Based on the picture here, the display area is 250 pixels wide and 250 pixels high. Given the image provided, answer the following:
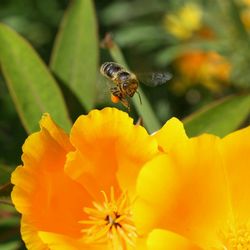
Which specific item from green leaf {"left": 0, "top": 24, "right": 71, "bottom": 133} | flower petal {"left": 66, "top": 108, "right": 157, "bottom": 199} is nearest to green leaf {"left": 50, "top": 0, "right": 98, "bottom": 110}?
green leaf {"left": 0, "top": 24, "right": 71, "bottom": 133}

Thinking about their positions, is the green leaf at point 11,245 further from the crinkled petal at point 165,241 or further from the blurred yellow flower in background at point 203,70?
the blurred yellow flower in background at point 203,70

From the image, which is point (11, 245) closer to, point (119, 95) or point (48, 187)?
point (48, 187)

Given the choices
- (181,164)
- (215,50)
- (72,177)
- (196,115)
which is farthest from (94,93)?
(215,50)

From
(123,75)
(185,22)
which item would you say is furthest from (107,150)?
(185,22)

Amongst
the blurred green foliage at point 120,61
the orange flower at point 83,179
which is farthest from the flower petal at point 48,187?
the blurred green foliage at point 120,61

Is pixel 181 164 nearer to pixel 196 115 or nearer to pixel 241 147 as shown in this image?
pixel 241 147
